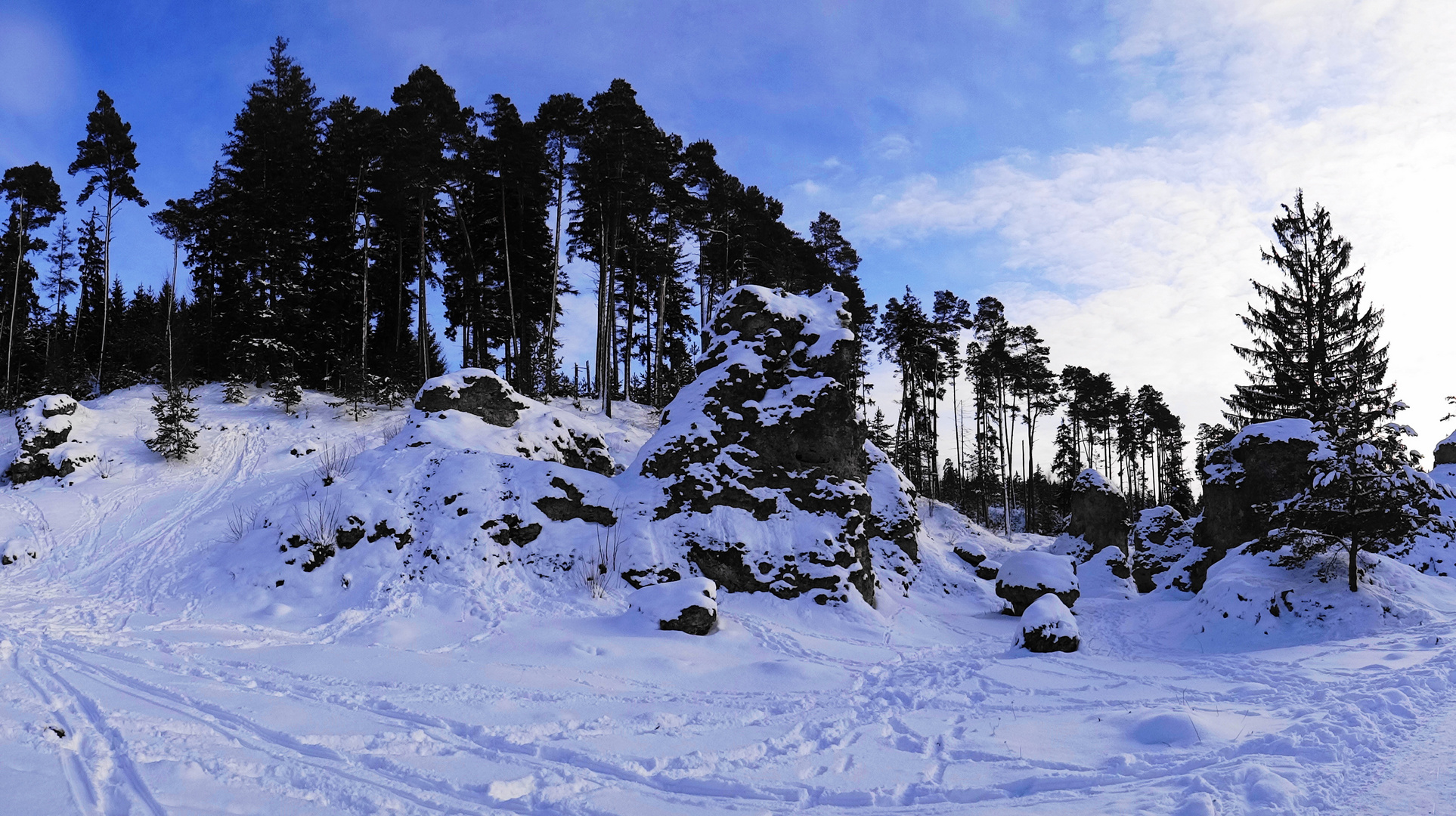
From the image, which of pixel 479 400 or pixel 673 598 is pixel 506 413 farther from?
pixel 673 598

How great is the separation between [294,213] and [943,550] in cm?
3539

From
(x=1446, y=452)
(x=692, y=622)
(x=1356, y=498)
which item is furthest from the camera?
(x=1446, y=452)

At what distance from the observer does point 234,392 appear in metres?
29.0

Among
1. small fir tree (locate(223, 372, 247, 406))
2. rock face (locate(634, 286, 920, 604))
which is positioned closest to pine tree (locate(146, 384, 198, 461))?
small fir tree (locate(223, 372, 247, 406))

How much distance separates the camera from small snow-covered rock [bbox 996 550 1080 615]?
17.2 meters

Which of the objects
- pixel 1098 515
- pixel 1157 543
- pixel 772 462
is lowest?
pixel 1157 543

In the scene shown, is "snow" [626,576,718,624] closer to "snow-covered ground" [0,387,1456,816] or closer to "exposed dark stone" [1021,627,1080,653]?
"snow-covered ground" [0,387,1456,816]

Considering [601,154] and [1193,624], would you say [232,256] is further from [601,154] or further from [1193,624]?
[1193,624]

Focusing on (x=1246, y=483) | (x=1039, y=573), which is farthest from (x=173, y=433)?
(x=1246, y=483)

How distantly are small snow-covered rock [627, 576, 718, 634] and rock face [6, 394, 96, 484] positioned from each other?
22033 mm

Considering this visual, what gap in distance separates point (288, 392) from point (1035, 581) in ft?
96.8

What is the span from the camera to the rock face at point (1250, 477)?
54.9 ft

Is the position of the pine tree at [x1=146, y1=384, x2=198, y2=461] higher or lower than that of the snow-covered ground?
higher

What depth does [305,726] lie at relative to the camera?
588 centimetres
